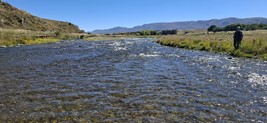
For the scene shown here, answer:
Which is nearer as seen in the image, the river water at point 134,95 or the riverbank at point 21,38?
Result: the river water at point 134,95

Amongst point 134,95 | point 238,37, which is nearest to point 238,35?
point 238,37

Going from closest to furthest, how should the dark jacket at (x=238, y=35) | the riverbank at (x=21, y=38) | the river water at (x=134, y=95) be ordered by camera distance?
the river water at (x=134, y=95) < the dark jacket at (x=238, y=35) < the riverbank at (x=21, y=38)

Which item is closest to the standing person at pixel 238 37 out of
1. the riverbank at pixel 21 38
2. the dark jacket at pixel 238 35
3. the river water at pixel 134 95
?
the dark jacket at pixel 238 35

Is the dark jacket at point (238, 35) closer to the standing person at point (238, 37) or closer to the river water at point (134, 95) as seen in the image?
the standing person at point (238, 37)

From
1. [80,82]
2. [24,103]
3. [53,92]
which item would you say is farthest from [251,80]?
[24,103]

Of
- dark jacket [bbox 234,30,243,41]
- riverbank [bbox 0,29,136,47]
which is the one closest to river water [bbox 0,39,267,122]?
dark jacket [bbox 234,30,243,41]

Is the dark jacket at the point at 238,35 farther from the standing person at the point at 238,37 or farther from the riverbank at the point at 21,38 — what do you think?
the riverbank at the point at 21,38

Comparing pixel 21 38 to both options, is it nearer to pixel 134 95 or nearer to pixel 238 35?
pixel 238 35

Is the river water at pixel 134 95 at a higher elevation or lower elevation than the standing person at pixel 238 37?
lower

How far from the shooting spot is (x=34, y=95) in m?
15.8

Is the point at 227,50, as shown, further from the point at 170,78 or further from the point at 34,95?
the point at 34,95

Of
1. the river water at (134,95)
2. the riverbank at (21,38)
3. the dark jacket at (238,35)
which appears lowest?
the river water at (134,95)

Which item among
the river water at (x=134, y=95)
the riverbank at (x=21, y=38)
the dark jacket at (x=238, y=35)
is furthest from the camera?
the riverbank at (x=21, y=38)

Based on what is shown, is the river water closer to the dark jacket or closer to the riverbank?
the dark jacket
